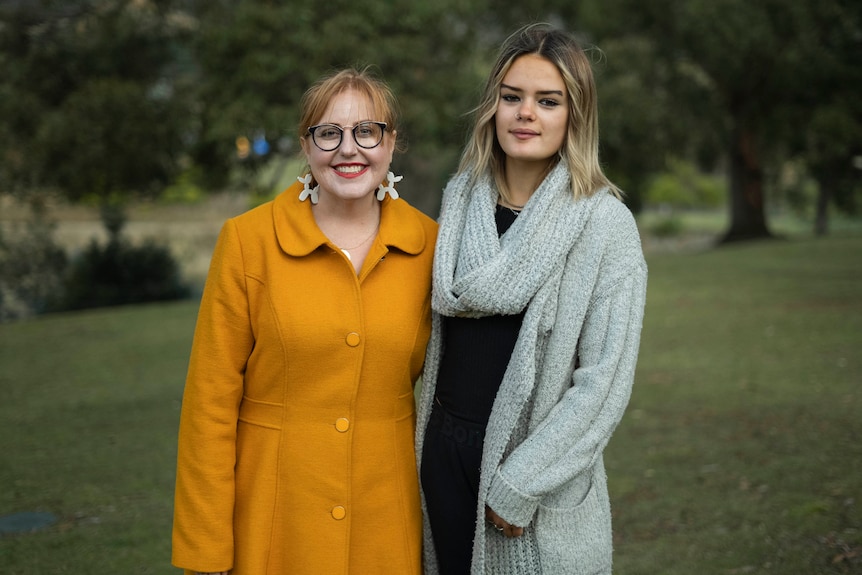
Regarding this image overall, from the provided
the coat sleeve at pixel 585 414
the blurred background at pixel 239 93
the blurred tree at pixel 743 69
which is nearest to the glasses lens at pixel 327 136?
the coat sleeve at pixel 585 414

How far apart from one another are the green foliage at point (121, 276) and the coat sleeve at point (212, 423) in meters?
13.5

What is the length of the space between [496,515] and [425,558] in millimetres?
376

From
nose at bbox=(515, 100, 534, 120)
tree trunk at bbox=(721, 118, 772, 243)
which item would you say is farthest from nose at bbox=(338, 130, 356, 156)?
tree trunk at bbox=(721, 118, 772, 243)

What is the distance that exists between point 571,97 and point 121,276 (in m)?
14.2

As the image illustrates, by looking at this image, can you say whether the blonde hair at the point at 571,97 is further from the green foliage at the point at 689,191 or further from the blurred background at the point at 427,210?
the green foliage at the point at 689,191

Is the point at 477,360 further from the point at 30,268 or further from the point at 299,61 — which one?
the point at 30,268

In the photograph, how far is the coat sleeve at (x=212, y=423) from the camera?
2.44 metres

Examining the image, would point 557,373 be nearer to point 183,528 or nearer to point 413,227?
point 413,227

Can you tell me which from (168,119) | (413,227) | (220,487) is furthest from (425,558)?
(168,119)

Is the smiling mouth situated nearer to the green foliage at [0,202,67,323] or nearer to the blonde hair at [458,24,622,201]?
the blonde hair at [458,24,622,201]

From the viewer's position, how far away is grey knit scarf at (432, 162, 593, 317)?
7.96 ft

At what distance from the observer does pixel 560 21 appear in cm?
2044

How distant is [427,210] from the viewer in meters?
18.1

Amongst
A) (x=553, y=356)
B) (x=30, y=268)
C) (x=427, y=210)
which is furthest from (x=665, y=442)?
(x=427, y=210)
